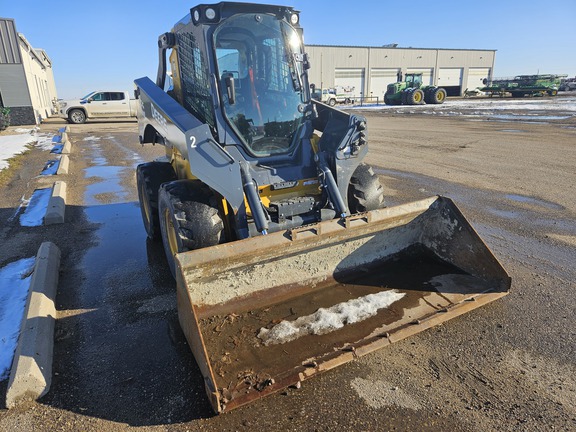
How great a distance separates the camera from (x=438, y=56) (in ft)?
184

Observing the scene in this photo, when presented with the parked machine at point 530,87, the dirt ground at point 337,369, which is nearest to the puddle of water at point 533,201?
the dirt ground at point 337,369

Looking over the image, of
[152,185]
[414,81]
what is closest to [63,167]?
[152,185]

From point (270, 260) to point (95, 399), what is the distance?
65.0 inches

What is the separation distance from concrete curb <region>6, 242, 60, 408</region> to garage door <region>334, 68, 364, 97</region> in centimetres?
4870

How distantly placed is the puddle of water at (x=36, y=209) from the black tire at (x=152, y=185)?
2.12 metres

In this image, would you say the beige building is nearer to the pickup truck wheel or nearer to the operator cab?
the pickup truck wheel

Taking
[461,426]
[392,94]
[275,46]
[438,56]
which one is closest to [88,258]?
[275,46]

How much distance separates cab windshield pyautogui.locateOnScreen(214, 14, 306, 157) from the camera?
4.00 m

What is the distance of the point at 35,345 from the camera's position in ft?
9.84

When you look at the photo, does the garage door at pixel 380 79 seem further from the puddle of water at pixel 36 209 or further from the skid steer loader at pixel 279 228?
the skid steer loader at pixel 279 228

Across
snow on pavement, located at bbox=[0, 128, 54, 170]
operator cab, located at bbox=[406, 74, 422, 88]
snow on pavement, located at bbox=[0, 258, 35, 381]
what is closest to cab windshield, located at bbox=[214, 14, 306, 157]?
snow on pavement, located at bbox=[0, 258, 35, 381]

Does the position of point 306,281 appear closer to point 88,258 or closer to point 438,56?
point 88,258

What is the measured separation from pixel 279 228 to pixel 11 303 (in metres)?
2.74

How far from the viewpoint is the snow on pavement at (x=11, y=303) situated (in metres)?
3.09
